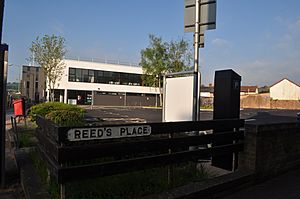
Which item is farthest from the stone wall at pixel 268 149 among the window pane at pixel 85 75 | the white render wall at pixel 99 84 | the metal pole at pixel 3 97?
the window pane at pixel 85 75

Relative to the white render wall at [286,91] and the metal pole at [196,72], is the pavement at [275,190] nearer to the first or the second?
the metal pole at [196,72]

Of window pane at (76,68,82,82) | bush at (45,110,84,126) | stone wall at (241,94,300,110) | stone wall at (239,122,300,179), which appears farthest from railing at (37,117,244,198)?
stone wall at (241,94,300,110)

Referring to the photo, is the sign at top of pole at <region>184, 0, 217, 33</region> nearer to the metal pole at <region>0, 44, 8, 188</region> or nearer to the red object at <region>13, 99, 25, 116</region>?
the metal pole at <region>0, 44, 8, 188</region>

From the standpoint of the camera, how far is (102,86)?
61719mm

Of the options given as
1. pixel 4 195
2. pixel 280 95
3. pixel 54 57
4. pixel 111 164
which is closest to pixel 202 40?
pixel 111 164

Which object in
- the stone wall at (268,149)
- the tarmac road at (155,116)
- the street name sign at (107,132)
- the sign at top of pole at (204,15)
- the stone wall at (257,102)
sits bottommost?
the tarmac road at (155,116)

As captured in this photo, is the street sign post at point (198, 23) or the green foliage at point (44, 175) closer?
the green foliage at point (44, 175)

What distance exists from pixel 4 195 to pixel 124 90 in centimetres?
6038

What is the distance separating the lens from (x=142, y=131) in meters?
4.16

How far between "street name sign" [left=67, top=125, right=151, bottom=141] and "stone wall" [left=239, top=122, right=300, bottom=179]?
2.28 metres

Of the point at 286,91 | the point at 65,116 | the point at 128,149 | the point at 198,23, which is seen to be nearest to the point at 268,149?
the point at 128,149

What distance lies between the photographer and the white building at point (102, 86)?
58031mm

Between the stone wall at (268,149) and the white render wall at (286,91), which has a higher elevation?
the white render wall at (286,91)

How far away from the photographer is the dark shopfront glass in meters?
59.0
